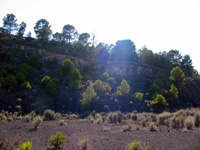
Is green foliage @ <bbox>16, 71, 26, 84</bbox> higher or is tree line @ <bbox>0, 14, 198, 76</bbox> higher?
tree line @ <bbox>0, 14, 198, 76</bbox>

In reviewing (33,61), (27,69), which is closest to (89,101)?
(27,69)

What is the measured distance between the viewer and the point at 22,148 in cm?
595

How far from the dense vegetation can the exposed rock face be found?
194 centimetres

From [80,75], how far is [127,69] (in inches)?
765

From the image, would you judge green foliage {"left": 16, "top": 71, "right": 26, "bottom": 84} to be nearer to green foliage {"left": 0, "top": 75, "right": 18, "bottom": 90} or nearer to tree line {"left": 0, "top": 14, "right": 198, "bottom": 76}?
green foliage {"left": 0, "top": 75, "right": 18, "bottom": 90}

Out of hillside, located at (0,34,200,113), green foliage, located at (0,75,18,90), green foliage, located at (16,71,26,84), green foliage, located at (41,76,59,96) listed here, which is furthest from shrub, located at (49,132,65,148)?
green foliage, located at (16,71,26,84)

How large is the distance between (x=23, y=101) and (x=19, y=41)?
27166 mm

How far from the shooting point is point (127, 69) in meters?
54.8

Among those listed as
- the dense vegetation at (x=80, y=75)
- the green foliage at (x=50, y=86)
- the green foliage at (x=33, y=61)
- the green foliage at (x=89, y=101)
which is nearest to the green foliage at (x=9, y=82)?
the dense vegetation at (x=80, y=75)

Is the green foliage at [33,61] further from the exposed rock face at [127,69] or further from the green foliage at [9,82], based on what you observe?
the exposed rock face at [127,69]

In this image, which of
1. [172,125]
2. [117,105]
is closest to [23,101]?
[117,105]

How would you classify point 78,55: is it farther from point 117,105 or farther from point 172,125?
point 172,125

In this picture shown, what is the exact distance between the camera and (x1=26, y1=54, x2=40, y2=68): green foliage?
44.6 m

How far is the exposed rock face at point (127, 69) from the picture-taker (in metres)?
54.3
